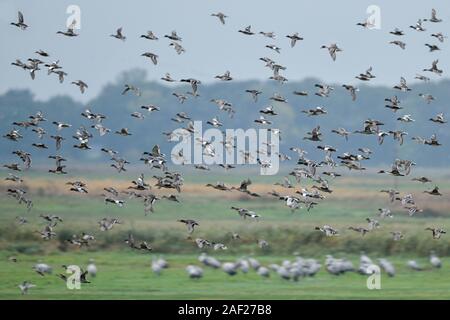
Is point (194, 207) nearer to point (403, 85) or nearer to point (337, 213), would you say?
point (337, 213)

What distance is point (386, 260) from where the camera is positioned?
90.2 ft

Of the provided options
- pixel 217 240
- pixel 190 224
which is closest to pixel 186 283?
pixel 190 224

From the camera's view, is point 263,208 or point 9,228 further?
point 263,208

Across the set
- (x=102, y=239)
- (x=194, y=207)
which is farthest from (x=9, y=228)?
(x=194, y=207)

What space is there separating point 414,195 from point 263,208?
278 centimetres

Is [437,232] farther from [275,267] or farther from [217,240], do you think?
[217,240]
